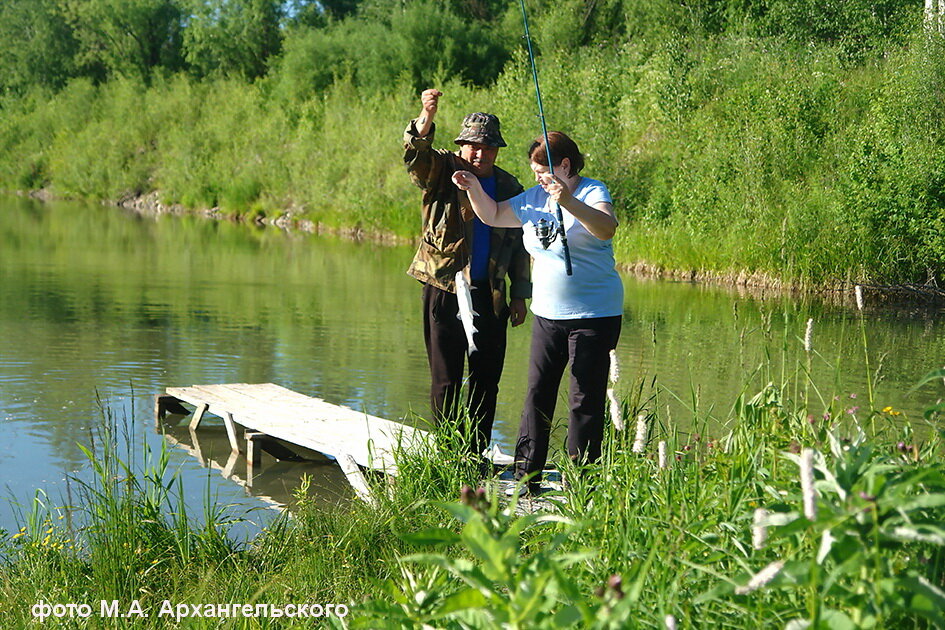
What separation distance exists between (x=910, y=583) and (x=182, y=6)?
5477 centimetres

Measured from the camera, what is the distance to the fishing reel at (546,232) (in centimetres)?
482

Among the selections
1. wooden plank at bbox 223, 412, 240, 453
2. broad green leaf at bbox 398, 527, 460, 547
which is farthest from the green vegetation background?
broad green leaf at bbox 398, 527, 460, 547

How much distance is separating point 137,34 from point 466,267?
51109 mm

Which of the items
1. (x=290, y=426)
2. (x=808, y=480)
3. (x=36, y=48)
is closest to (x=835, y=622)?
(x=808, y=480)

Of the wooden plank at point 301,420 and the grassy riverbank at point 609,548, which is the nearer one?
the grassy riverbank at point 609,548

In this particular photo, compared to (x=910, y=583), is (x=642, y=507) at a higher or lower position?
lower

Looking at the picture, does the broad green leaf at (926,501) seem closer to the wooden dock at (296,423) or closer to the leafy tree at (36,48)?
the wooden dock at (296,423)

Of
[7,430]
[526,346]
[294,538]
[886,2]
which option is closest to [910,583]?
[294,538]

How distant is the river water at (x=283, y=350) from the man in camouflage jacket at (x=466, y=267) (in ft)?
1.28

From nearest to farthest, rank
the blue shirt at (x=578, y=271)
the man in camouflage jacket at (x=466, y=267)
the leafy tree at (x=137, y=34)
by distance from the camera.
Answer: the blue shirt at (x=578, y=271)
the man in camouflage jacket at (x=466, y=267)
the leafy tree at (x=137, y=34)

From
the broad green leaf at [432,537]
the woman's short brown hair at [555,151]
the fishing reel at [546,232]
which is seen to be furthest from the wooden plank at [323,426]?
the broad green leaf at [432,537]

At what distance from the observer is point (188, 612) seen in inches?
158

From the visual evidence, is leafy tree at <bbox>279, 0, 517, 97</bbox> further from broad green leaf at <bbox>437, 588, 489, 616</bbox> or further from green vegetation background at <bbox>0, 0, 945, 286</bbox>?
broad green leaf at <bbox>437, 588, 489, 616</bbox>

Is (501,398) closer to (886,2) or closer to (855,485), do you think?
(855,485)
